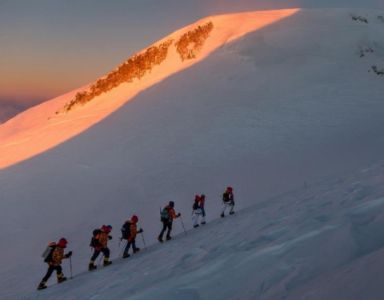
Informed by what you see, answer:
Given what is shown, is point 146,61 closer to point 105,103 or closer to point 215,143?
point 105,103

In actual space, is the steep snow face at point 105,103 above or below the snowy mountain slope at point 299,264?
above

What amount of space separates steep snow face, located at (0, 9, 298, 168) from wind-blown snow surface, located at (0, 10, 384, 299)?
147 cm

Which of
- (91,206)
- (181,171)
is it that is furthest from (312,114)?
(91,206)

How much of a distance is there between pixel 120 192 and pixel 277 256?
17347mm

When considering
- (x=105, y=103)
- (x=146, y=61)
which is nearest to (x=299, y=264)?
(x=105, y=103)

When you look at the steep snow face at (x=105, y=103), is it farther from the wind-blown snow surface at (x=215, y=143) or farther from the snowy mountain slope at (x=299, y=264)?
the snowy mountain slope at (x=299, y=264)

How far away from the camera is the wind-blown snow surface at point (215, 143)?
19.5 m

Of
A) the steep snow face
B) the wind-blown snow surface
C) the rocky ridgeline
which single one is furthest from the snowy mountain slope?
the rocky ridgeline

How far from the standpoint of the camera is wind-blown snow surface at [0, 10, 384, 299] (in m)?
19.5

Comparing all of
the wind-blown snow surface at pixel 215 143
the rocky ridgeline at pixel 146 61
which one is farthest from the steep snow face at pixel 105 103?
the wind-blown snow surface at pixel 215 143

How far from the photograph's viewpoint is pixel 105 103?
132 feet

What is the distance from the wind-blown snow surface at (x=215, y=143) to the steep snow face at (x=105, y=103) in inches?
57.8

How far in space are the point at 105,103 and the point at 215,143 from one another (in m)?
15.8

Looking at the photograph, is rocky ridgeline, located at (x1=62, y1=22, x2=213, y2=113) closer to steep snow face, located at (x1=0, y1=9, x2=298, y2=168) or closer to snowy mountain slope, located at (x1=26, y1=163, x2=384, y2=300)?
steep snow face, located at (x1=0, y1=9, x2=298, y2=168)
